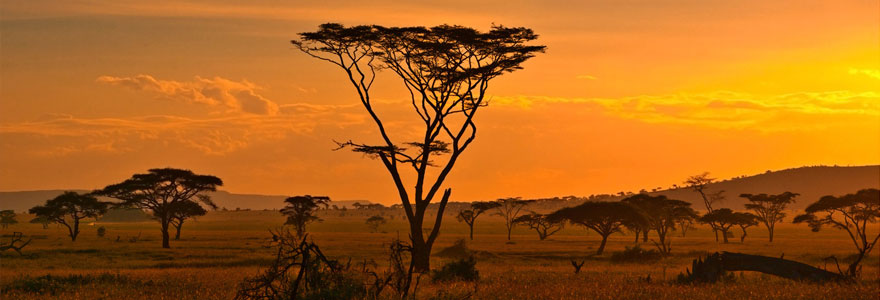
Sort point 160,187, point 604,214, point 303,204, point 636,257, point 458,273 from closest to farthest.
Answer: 1. point 458,273
2. point 636,257
3. point 604,214
4. point 160,187
5. point 303,204

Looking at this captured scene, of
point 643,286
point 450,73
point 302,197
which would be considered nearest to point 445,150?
point 450,73

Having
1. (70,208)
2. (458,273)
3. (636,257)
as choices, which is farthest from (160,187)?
(458,273)

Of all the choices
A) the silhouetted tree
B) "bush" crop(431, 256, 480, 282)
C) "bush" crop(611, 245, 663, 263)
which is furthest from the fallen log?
the silhouetted tree

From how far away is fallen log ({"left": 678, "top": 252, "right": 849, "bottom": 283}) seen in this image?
25.7 m

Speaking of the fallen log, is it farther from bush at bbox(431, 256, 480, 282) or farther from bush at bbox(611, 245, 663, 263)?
bush at bbox(611, 245, 663, 263)

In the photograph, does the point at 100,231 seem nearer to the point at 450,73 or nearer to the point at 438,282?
the point at 450,73

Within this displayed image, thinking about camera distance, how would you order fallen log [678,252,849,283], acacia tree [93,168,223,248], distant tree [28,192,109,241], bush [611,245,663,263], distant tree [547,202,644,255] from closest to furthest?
fallen log [678,252,849,283] < bush [611,245,663,263] < distant tree [547,202,644,255] < acacia tree [93,168,223,248] < distant tree [28,192,109,241]

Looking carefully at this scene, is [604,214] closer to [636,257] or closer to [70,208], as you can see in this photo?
[636,257]

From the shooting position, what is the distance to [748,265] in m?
25.5

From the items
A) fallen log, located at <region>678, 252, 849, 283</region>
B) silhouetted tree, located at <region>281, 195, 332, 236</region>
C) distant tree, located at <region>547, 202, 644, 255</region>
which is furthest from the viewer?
silhouetted tree, located at <region>281, 195, 332, 236</region>

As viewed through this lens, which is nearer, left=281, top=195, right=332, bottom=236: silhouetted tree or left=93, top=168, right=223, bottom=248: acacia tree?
left=93, top=168, right=223, bottom=248: acacia tree

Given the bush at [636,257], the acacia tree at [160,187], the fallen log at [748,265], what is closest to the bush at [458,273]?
the fallen log at [748,265]

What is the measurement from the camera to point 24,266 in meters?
49.8

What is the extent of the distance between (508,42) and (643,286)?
24.5m
